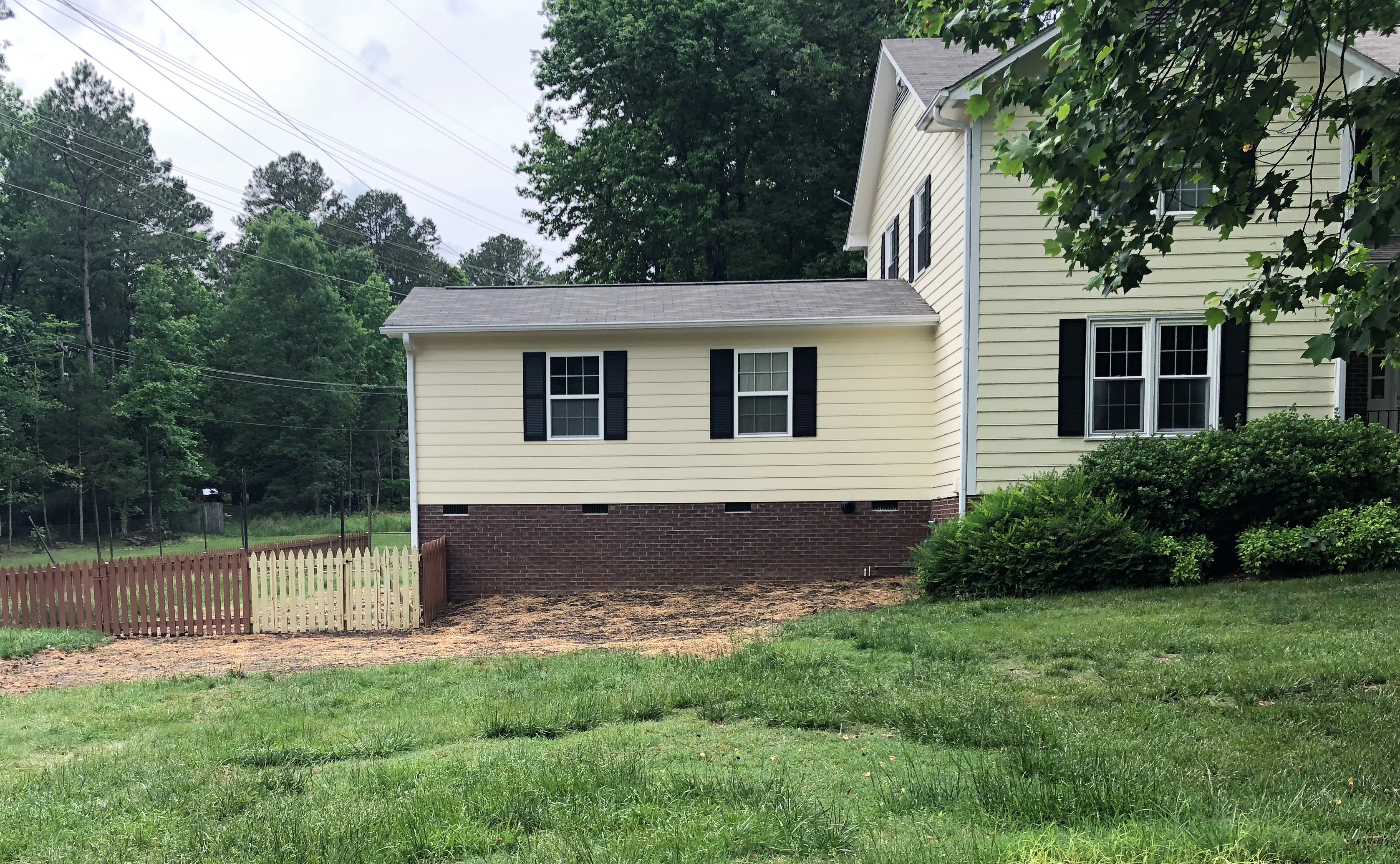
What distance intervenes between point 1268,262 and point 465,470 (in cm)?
1157

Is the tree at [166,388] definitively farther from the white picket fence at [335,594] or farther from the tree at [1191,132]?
the tree at [1191,132]

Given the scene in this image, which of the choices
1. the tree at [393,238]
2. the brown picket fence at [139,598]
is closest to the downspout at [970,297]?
the brown picket fence at [139,598]

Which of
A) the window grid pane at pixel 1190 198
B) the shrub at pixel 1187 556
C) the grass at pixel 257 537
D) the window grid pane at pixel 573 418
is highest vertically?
the window grid pane at pixel 1190 198

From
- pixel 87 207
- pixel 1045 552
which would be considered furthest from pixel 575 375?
pixel 87 207

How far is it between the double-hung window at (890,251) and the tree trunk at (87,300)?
33885mm

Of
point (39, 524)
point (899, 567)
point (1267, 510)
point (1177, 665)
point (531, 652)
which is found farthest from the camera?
point (39, 524)

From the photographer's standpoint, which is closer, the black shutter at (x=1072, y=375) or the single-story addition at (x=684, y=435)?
the black shutter at (x=1072, y=375)

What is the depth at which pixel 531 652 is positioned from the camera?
29.7 ft

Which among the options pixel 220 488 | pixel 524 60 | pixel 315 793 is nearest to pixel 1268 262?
pixel 315 793

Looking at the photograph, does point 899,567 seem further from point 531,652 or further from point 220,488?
point 220,488

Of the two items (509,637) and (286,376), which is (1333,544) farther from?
(286,376)

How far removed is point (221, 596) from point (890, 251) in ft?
41.4

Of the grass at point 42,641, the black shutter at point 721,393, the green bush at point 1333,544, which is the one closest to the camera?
the green bush at point 1333,544

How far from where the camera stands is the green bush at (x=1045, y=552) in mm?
10141
